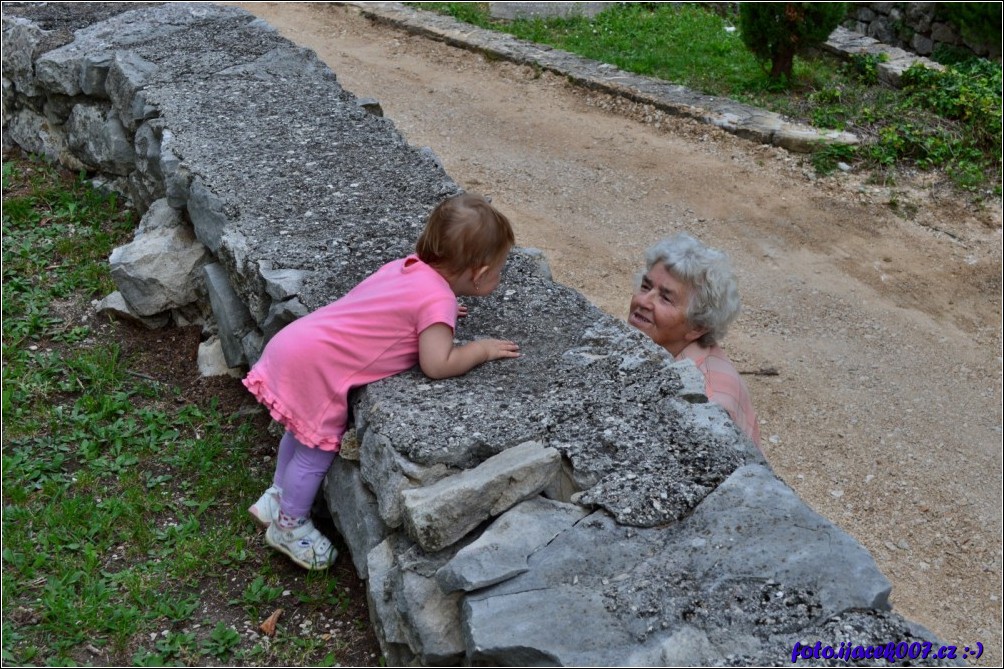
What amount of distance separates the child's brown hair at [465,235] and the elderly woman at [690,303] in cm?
81

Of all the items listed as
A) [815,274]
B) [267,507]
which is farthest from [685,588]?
[815,274]

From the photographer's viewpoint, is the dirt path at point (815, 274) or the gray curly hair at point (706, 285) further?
the dirt path at point (815, 274)

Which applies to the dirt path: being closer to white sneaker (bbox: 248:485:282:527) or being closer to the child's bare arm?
the child's bare arm

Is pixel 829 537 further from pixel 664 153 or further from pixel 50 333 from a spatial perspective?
pixel 664 153

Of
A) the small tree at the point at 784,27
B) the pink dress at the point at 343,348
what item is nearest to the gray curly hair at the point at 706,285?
the pink dress at the point at 343,348

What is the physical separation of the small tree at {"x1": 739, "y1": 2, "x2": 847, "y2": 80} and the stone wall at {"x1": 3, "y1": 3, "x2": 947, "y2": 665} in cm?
579

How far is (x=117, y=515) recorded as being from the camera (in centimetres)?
392

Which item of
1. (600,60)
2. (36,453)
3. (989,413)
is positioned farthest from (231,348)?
(600,60)

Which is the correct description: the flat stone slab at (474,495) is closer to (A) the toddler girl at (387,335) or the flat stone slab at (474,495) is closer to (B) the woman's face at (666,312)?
(A) the toddler girl at (387,335)

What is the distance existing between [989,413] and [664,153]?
139 inches

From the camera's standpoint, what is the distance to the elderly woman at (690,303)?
3.96 metres

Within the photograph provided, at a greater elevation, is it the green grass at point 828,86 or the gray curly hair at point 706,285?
the gray curly hair at point 706,285

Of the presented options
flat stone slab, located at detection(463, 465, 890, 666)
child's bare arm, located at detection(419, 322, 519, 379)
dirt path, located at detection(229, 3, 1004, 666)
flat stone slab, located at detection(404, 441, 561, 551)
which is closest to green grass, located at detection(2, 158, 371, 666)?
flat stone slab, located at detection(404, 441, 561, 551)

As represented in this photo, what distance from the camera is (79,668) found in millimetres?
3242
